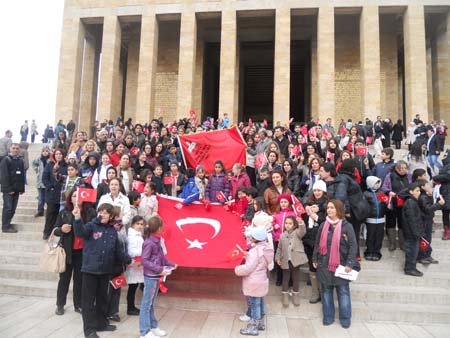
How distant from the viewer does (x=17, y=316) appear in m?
5.34

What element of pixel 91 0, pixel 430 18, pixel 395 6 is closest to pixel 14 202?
pixel 91 0

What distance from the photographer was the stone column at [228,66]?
23.3 metres

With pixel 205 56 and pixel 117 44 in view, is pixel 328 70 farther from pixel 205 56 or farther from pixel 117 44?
pixel 117 44

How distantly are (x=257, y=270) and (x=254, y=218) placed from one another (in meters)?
0.75

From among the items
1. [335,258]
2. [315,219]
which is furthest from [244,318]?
[315,219]

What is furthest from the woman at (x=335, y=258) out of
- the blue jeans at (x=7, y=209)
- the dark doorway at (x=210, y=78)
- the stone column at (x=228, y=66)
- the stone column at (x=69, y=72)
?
the dark doorway at (x=210, y=78)

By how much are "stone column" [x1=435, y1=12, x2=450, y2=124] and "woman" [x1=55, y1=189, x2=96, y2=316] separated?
2478 centimetres

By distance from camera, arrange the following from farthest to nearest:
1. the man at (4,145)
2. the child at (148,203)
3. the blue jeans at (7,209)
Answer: the man at (4,145), the blue jeans at (7,209), the child at (148,203)

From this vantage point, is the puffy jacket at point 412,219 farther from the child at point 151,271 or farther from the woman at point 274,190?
the child at point 151,271

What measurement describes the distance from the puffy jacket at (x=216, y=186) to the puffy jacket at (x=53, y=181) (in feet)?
11.4

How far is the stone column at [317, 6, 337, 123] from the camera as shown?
22422 mm

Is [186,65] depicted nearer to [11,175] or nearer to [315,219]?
[11,175]

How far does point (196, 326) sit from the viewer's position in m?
5.13

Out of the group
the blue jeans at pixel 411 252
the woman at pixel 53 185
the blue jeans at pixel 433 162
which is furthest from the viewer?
the blue jeans at pixel 433 162
